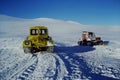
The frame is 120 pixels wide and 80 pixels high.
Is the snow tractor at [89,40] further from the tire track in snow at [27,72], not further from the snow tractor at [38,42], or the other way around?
the tire track in snow at [27,72]

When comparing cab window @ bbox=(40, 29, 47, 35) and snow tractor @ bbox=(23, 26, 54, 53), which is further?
cab window @ bbox=(40, 29, 47, 35)

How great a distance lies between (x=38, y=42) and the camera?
2098 cm

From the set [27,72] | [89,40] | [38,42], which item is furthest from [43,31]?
[89,40]

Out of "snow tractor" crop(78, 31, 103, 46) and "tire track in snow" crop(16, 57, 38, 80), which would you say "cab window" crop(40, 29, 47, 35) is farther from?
"snow tractor" crop(78, 31, 103, 46)

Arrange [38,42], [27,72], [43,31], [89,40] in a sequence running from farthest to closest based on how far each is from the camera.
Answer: [89,40], [43,31], [38,42], [27,72]

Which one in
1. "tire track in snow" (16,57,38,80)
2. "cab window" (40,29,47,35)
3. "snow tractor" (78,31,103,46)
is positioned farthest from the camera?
"snow tractor" (78,31,103,46)

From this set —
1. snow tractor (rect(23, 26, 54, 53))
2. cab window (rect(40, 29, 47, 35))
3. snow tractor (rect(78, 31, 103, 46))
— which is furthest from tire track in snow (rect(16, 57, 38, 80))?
snow tractor (rect(78, 31, 103, 46))

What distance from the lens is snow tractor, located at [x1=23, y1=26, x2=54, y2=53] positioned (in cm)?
2031

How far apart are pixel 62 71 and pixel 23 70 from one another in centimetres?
222

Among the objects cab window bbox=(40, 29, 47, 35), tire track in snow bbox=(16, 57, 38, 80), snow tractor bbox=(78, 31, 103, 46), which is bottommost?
tire track in snow bbox=(16, 57, 38, 80)

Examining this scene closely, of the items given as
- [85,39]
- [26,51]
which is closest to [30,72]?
[26,51]

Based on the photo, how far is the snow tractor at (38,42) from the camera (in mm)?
20312

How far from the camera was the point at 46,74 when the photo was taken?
11500mm

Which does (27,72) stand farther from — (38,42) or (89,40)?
(89,40)
